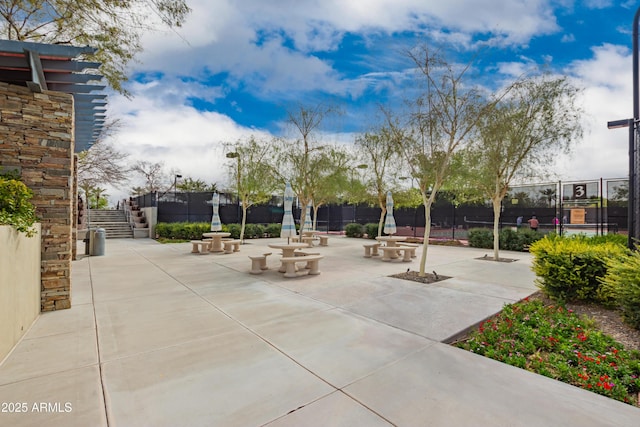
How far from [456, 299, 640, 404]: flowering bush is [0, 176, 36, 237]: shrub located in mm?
5415

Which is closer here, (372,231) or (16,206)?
(16,206)

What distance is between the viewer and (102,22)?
5469 mm

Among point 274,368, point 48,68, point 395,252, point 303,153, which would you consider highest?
point 303,153

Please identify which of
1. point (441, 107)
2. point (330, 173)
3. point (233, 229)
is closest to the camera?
point (441, 107)

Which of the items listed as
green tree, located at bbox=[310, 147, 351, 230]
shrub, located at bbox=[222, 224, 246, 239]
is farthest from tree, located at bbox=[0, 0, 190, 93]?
shrub, located at bbox=[222, 224, 246, 239]

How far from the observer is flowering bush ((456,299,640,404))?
2650 millimetres

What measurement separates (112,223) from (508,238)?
23.2 m

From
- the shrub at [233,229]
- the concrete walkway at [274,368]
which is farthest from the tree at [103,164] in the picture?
the concrete walkway at [274,368]

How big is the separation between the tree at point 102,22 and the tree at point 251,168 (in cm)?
641

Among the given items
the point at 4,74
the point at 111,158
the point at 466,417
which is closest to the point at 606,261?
the point at 466,417

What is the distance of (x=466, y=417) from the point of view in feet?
7.11

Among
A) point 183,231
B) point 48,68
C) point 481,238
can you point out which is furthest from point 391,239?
point 183,231

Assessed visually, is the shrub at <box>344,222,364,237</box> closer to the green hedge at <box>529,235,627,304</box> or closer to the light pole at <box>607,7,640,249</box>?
the green hedge at <box>529,235,627,304</box>

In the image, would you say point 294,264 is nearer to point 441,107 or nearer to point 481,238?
point 441,107
